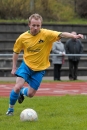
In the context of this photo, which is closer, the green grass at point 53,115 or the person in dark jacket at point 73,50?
the green grass at point 53,115

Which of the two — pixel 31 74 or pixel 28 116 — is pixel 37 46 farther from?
pixel 28 116

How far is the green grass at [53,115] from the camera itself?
865cm

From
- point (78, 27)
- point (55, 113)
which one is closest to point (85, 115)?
point (55, 113)

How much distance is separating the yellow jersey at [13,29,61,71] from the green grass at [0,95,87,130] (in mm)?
1044

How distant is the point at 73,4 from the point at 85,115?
79.2 feet

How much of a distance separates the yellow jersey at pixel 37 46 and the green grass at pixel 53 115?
1044 millimetres

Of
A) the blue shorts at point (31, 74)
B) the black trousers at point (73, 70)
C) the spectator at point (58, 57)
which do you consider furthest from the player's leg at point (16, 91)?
the black trousers at point (73, 70)

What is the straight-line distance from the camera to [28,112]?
358 inches

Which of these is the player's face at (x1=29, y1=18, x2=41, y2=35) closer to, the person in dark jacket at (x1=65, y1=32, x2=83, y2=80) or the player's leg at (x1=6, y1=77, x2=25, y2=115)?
the player's leg at (x1=6, y1=77, x2=25, y2=115)

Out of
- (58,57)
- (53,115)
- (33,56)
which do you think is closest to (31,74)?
(33,56)

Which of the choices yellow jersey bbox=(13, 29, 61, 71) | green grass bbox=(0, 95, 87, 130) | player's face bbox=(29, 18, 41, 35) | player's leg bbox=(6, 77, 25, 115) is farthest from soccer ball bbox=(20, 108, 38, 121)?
player's face bbox=(29, 18, 41, 35)

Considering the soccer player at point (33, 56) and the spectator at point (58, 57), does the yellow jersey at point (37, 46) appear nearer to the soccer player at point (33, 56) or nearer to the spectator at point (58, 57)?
the soccer player at point (33, 56)

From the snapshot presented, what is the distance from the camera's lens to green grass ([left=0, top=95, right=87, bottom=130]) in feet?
28.4

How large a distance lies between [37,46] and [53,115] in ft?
4.69
